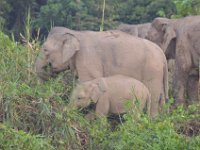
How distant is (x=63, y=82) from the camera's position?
10008 millimetres

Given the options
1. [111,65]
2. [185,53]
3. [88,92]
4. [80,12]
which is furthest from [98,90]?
[80,12]

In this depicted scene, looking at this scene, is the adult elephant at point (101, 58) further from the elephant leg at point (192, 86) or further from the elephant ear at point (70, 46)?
the elephant leg at point (192, 86)

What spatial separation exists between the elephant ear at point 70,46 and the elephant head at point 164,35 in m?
2.25

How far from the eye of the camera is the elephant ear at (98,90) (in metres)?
9.67

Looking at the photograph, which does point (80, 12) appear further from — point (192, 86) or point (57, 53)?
point (57, 53)

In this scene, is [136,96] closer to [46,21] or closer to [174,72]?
[174,72]

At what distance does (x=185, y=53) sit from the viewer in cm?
1199

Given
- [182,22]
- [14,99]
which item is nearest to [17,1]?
[182,22]

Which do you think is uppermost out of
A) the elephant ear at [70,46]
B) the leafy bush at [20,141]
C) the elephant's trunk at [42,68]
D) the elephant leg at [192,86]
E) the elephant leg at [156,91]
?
the elephant ear at [70,46]

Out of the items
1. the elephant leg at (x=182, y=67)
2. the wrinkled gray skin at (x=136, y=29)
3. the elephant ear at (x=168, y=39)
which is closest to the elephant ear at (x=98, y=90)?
the elephant leg at (x=182, y=67)

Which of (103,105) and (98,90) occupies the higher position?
(98,90)

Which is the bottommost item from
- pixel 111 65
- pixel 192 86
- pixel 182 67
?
pixel 192 86

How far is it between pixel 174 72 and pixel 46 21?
21.2ft

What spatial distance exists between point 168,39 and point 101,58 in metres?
2.19
